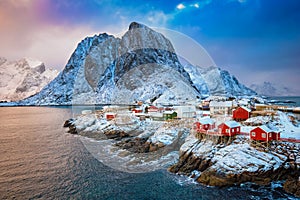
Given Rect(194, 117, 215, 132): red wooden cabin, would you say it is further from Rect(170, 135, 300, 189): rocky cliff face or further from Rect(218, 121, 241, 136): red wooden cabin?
Rect(170, 135, 300, 189): rocky cliff face

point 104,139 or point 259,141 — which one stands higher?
point 259,141

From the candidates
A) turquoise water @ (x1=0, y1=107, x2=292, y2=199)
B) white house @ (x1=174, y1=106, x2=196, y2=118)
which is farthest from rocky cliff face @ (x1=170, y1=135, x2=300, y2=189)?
white house @ (x1=174, y1=106, x2=196, y2=118)

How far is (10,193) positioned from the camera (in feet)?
67.6

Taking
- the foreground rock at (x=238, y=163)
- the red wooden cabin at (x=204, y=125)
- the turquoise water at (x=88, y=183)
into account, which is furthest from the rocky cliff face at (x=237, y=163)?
the red wooden cabin at (x=204, y=125)

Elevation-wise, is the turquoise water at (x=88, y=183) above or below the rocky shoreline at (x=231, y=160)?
below

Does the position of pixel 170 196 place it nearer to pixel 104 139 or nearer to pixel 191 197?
pixel 191 197

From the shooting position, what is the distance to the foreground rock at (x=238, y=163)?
21.2 meters

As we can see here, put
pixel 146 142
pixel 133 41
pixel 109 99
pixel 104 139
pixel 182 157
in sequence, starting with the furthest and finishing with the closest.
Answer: pixel 133 41
pixel 109 99
pixel 104 139
pixel 146 142
pixel 182 157

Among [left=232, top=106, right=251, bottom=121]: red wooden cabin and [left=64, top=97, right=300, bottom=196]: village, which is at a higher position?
[left=232, top=106, right=251, bottom=121]: red wooden cabin

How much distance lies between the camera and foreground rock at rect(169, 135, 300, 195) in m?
21.2

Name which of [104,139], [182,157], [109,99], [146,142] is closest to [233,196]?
[182,157]

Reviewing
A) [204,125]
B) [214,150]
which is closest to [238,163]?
[214,150]

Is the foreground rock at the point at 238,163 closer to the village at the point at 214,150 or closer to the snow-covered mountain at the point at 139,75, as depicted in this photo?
the village at the point at 214,150

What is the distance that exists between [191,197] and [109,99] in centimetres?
15557
